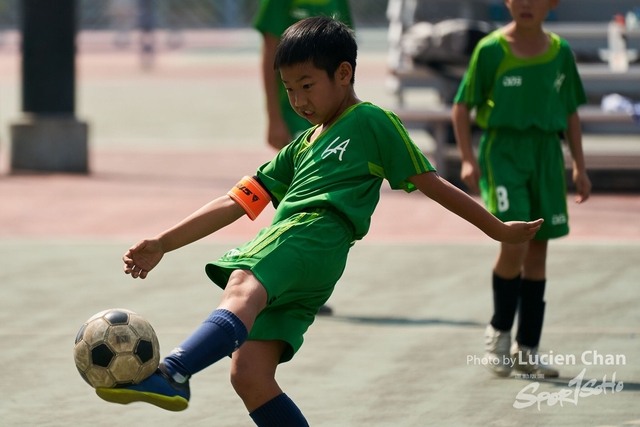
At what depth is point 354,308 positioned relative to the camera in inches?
273

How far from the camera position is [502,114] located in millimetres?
5496

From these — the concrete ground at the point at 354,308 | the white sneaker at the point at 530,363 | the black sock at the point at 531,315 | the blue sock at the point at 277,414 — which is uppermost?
the blue sock at the point at 277,414

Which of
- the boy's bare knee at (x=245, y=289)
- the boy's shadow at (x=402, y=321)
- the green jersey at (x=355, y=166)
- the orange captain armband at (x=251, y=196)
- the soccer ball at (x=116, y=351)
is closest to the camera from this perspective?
the soccer ball at (x=116, y=351)

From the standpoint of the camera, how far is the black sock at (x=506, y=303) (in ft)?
18.0

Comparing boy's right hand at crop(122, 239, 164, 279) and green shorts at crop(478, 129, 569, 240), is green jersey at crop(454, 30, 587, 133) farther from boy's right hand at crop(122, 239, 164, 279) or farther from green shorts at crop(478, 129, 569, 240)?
boy's right hand at crop(122, 239, 164, 279)

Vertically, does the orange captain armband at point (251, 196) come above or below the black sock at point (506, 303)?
above

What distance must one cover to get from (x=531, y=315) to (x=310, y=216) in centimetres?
204

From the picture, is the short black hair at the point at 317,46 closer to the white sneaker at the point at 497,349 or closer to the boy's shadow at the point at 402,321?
the white sneaker at the point at 497,349

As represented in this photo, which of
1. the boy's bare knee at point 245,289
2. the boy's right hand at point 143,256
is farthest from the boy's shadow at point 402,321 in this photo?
the boy's bare knee at point 245,289

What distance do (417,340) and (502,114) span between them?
1335 millimetres

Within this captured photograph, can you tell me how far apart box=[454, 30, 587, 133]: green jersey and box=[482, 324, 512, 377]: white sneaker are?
98 cm

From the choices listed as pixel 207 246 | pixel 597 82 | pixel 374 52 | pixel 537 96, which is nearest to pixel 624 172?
pixel 597 82

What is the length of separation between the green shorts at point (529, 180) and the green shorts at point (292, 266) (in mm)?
1704

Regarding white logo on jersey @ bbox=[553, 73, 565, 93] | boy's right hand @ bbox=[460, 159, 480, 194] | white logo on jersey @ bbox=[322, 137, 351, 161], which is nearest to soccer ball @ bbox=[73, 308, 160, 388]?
white logo on jersey @ bbox=[322, 137, 351, 161]
